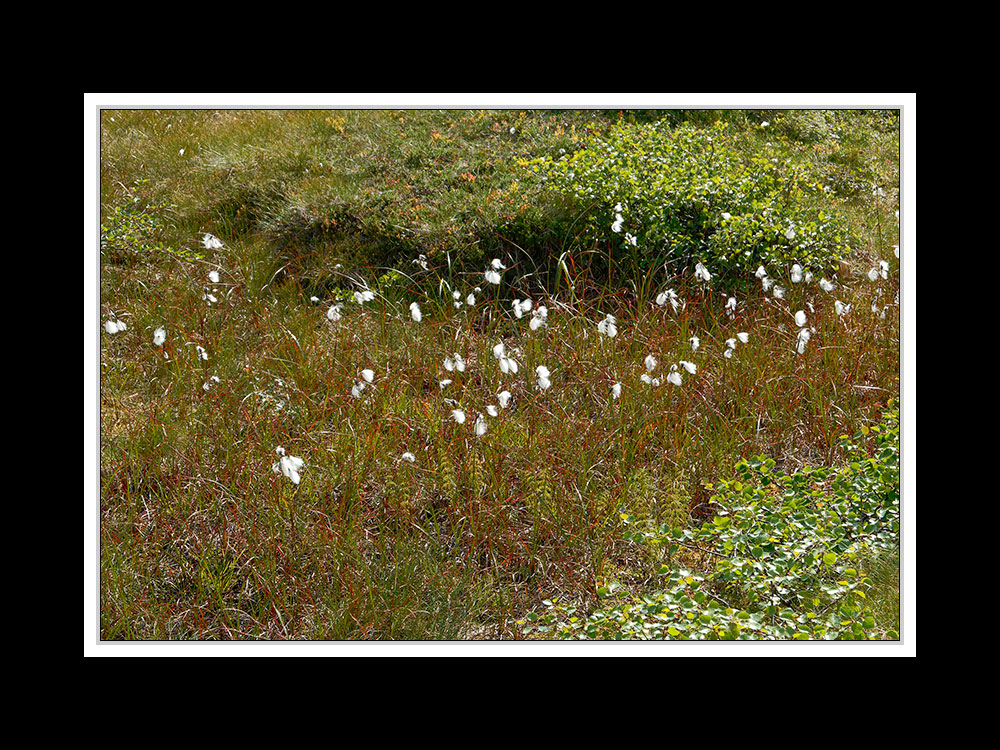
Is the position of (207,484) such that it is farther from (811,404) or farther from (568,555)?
(811,404)

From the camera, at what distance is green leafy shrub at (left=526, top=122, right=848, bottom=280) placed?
480 centimetres

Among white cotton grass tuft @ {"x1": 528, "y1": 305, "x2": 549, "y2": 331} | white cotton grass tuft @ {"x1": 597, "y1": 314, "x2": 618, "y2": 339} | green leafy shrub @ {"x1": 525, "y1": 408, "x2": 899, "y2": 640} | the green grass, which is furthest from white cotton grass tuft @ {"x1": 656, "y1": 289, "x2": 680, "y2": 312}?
green leafy shrub @ {"x1": 525, "y1": 408, "x2": 899, "y2": 640}

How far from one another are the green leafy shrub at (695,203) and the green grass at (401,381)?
0.16 meters

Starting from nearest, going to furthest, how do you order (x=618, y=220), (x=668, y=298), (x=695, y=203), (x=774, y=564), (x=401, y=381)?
(x=774, y=564) → (x=401, y=381) → (x=668, y=298) → (x=618, y=220) → (x=695, y=203)

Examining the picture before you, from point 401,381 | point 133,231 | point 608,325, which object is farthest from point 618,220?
point 133,231

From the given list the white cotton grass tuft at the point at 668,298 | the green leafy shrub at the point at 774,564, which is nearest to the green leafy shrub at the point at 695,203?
the white cotton grass tuft at the point at 668,298

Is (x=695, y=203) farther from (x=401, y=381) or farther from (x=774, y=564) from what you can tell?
(x=774, y=564)

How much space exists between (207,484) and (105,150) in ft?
9.68

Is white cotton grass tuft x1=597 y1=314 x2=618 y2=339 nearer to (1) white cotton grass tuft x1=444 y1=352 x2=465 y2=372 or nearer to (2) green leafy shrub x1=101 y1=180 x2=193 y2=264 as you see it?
(1) white cotton grass tuft x1=444 y1=352 x2=465 y2=372

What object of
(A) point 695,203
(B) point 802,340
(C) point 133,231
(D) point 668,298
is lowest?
(B) point 802,340

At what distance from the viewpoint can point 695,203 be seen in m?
4.96

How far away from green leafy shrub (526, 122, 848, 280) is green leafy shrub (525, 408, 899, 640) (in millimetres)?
1558

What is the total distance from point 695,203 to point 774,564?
8.43 ft
